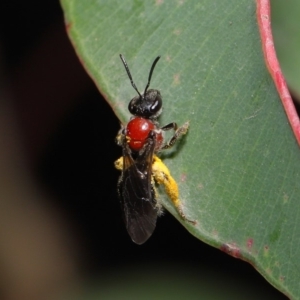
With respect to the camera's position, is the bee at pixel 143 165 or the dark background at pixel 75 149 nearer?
the bee at pixel 143 165

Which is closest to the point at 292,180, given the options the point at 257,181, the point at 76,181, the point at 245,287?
the point at 257,181

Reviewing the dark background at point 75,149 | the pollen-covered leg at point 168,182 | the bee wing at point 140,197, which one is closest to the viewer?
the pollen-covered leg at point 168,182

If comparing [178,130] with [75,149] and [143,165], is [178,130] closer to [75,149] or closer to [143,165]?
[143,165]

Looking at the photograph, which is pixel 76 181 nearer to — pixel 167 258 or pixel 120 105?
pixel 167 258

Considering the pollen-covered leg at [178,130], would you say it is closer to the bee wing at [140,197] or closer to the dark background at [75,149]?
the bee wing at [140,197]

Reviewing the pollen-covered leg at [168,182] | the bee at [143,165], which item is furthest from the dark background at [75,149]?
the pollen-covered leg at [168,182]

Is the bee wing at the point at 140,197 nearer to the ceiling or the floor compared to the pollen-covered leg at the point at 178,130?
nearer to the floor
